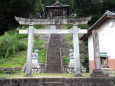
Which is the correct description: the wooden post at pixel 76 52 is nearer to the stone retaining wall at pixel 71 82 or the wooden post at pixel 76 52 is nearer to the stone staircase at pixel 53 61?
the stone retaining wall at pixel 71 82

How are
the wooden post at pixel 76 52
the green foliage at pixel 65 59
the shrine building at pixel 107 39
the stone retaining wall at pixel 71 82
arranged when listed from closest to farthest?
1. the stone retaining wall at pixel 71 82
2. the wooden post at pixel 76 52
3. the shrine building at pixel 107 39
4. the green foliage at pixel 65 59

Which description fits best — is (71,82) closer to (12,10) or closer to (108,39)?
(108,39)

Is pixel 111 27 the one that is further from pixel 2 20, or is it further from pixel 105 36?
pixel 2 20

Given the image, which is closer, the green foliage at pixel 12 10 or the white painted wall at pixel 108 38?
the white painted wall at pixel 108 38

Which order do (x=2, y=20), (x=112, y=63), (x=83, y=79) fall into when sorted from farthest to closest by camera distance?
1. (x=2, y=20)
2. (x=112, y=63)
3. (x=83, y=79)

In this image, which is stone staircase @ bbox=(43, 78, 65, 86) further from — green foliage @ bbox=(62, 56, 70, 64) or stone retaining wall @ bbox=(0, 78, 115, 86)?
green foliage @ bbox=(62, 56, 70, 64)

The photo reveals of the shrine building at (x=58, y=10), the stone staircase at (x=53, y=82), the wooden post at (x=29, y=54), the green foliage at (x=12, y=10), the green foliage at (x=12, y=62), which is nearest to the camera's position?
the stone staircase at (x=53, y=82)

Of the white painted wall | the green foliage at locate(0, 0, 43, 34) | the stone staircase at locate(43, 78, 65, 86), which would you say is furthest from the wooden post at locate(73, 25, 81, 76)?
the green foliage at locate(0, 0, 43, 34)

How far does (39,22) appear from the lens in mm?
10273

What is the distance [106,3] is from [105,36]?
2078cm

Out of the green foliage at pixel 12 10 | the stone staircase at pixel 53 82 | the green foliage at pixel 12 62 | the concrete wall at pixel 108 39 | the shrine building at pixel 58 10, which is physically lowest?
the stone staircase at pixel 53 82

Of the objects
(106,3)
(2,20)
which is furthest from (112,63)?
(2,20)

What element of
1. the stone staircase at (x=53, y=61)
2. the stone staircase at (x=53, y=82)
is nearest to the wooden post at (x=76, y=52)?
the stone staircase at (x=53, y=82)

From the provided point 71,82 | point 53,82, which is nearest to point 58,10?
point 53,82
